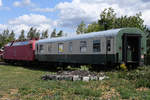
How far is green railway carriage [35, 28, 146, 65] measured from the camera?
634 inches

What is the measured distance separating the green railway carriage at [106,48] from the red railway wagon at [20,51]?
6.27 meters

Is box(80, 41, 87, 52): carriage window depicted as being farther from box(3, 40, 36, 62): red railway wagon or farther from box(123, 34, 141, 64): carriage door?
box(3, 40, 36, 62): red railway wagon

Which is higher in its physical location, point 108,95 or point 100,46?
point 100,46

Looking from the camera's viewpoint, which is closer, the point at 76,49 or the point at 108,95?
the point at 108,95

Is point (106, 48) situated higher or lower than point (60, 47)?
lower

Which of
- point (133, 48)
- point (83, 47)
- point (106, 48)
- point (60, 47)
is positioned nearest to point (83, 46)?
point (83, 47)

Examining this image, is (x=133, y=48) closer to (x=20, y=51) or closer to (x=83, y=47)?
(x=83, y=47)

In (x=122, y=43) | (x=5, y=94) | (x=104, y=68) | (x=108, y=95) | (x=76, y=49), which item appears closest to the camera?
(x=108, y=95)

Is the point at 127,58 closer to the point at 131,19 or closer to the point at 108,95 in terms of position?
the point at 108,95

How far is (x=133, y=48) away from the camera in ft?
57.2

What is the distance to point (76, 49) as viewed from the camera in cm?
1955

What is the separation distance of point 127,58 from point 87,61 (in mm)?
2968

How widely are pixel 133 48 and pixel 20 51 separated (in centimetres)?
1567

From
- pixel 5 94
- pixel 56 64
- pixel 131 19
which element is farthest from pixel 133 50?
pixel 131 19
